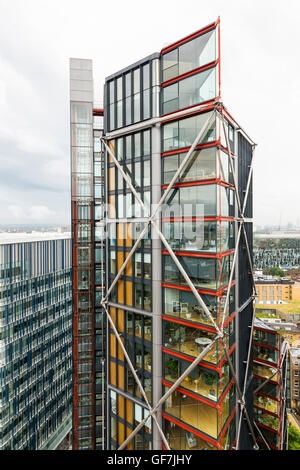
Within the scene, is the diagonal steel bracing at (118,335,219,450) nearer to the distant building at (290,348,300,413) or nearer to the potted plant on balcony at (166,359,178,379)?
the potted plant on balcony at (166,359,178,379)

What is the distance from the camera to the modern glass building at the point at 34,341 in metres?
26.6

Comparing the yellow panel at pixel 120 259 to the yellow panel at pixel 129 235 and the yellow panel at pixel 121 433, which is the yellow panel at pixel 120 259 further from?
the yellow panel at pixel 121 433

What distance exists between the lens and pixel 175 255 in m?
10.2

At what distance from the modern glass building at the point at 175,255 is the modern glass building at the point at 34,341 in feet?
63.3

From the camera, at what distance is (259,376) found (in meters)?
16.4

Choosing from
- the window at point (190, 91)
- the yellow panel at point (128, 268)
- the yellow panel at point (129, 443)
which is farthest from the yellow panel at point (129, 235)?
the yellow panel at point (129, 443)

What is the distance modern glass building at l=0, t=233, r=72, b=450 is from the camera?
26.6 metres

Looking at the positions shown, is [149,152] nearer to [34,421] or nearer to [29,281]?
[29,281]

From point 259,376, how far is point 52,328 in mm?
28733

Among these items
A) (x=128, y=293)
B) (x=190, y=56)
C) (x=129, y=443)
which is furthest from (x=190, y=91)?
(x=129, y=443)

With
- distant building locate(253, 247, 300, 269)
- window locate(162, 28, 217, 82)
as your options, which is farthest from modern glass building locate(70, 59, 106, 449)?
distant building locate(253, 247, 300, 269)

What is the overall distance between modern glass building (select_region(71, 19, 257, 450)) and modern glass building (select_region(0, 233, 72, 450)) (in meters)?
19.3

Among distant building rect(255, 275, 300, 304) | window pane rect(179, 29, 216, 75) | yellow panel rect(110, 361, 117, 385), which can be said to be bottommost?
yellow panel rect(110, 361, 117, 385)
